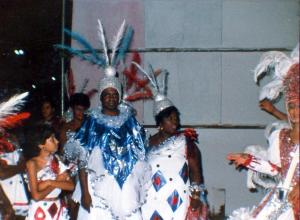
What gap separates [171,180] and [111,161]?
746 millimetres

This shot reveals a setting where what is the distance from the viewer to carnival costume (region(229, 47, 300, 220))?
14.7 ft

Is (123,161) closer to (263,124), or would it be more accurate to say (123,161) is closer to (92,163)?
(92,163)

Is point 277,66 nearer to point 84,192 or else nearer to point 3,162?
point 84,192

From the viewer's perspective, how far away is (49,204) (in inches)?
206

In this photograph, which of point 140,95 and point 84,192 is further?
point 140,95

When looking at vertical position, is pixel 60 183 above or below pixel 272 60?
below

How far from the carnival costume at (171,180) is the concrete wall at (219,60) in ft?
6.13

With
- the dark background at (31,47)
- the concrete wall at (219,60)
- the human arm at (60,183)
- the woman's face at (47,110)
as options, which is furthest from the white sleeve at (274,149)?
the dark background at (31,47)

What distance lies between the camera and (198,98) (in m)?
7.87

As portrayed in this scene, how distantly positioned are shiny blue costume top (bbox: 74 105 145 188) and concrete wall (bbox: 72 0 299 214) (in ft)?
6.66

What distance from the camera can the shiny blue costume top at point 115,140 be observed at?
18.7 feet

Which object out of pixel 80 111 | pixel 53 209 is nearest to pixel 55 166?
pixel 53 209

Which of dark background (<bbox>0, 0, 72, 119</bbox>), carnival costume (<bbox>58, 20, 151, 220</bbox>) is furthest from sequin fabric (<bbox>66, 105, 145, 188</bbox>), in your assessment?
dark background (<bbox>0, 0, 72, 119</bbox>)

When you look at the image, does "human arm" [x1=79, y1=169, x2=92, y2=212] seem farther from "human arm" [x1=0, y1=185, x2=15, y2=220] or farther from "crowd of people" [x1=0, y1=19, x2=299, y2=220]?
"human arm" [x1=0, y1=185, x2=15, y2=220]
